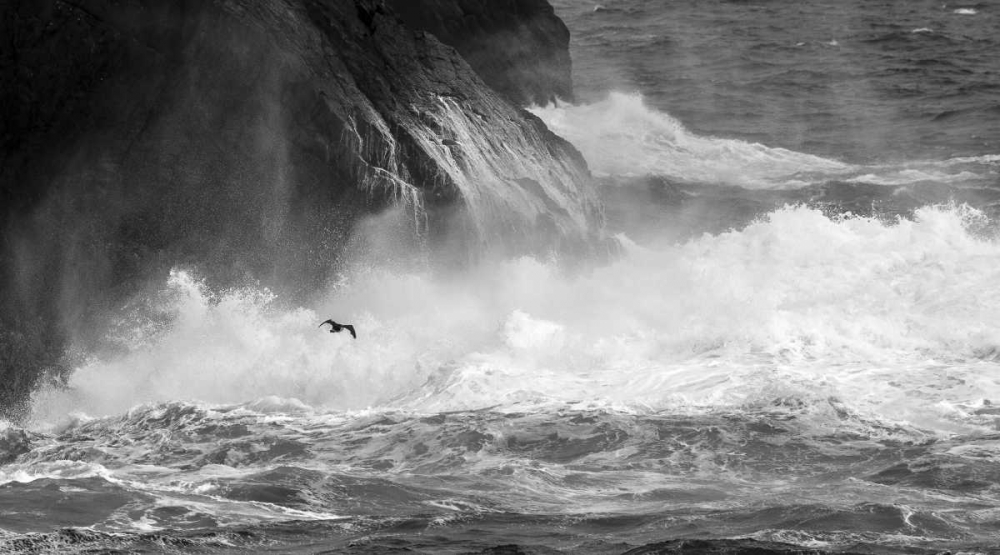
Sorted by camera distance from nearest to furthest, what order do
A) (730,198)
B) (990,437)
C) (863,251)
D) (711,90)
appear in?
(990,437) → (863,251) → (730,198) → (711,90)

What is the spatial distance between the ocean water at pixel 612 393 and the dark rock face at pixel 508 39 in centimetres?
382

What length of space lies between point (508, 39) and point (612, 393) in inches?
634

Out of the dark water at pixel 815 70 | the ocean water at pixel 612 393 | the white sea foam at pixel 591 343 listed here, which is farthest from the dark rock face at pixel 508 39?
the white sea foam at pixel 591 343

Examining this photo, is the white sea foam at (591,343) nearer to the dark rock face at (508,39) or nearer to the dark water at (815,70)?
the dark rock face at (508,39)

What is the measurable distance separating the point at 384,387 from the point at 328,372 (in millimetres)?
Result: 850

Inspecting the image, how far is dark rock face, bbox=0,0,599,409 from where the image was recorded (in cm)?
2098

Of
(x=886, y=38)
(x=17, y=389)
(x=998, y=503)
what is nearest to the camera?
(x=998, y=503)

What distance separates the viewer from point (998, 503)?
49.8ft

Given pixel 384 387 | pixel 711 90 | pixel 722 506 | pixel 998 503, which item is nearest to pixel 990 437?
pixel 998 503

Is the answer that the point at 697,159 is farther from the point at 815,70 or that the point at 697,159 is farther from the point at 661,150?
the point at 815,70

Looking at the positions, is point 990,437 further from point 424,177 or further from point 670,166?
point 670,166

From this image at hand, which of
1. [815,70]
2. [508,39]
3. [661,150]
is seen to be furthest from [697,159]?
[815,70]

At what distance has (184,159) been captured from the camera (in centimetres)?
2136

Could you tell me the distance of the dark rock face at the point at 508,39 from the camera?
3200 centimetres
